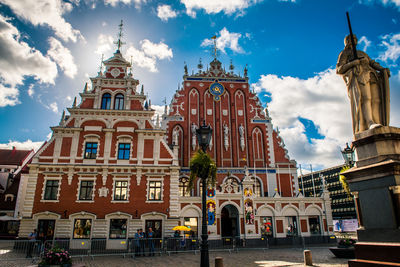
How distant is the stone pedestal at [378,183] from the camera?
20.0 ft

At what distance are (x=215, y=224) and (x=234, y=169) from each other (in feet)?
27.9

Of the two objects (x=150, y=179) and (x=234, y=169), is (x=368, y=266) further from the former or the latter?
(x=234, y=169)

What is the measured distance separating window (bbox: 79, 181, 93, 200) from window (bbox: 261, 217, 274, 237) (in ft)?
50.3

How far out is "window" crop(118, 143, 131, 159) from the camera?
2283 cm

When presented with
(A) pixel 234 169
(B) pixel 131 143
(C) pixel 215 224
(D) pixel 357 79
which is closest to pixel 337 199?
(A) pixel 234 169

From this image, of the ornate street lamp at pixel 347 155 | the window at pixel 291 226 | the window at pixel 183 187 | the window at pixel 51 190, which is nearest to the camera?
the ornate street lamp at pixel 347 155

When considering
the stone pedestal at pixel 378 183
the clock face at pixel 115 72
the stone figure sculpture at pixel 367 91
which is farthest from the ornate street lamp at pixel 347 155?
the clock face at pixel 115 72

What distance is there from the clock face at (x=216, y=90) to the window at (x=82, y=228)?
1968 centimetres

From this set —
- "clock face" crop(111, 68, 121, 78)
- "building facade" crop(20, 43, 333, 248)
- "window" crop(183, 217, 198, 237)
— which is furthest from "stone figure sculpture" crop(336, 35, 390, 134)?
"clock face" crop(111, 68, 121, 78)

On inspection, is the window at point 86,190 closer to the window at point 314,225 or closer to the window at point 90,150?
the window at point 90,150

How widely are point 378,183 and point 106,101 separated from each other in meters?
22.6

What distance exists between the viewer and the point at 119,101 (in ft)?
80.4

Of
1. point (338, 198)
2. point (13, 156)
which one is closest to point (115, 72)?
point (13, 156)

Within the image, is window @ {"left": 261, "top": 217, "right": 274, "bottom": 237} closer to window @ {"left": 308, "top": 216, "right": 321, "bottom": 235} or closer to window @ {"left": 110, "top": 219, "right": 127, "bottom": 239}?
window @ {"left": 308, "top": 216, "right": 321, "bottom": 235}
